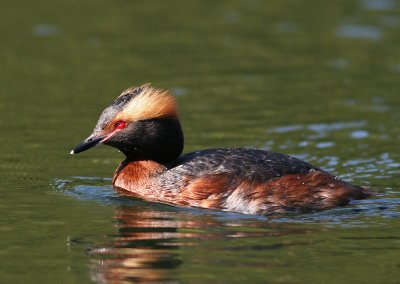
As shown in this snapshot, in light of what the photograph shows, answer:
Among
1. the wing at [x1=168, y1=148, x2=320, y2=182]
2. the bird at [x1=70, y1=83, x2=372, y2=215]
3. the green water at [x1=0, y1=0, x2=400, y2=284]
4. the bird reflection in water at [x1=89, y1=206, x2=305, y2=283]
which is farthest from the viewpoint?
the wing at [x1=168, y1=148, x2=320, y2=182]

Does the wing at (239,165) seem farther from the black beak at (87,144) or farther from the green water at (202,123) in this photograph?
the black beak at (87,144)

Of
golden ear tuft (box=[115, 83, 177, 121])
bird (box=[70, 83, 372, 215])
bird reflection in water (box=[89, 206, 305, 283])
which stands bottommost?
bird reflection in water (box=[89, 206, 305, 283])

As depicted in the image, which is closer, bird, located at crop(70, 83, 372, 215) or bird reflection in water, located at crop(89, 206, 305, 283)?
bird reflection in water, located at crop(89, 206, 305, 283)

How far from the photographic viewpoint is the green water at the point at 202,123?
10.6 m

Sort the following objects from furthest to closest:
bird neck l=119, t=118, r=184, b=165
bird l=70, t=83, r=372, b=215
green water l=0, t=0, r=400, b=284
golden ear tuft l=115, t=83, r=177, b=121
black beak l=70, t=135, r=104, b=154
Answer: bird neck l=119, t=118, r=184, b=165 → golden ear tuft l=115, t=83, r=177, b=121 → black beak l=70, t=135, r=104, b=154 → bird l=70, t=83, r=372, b=215 → green water l=0, t=0, r=400, b=284

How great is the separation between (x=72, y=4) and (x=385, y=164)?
43.9 ft

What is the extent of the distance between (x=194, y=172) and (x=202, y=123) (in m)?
4.78

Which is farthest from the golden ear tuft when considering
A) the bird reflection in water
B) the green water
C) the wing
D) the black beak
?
the bird reflection in water

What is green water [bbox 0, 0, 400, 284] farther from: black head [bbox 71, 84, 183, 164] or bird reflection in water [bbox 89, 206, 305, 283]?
black head [bbox 71, 84, 183, 164]

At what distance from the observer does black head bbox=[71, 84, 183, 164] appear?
43.6 feet

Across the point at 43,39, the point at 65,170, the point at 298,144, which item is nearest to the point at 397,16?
the point at 43,39

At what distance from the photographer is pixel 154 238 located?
11500mm

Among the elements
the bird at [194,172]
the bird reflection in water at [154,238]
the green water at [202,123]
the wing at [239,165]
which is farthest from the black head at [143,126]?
the bird reflection in water at [154,238]

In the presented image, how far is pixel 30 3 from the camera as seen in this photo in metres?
26.7
